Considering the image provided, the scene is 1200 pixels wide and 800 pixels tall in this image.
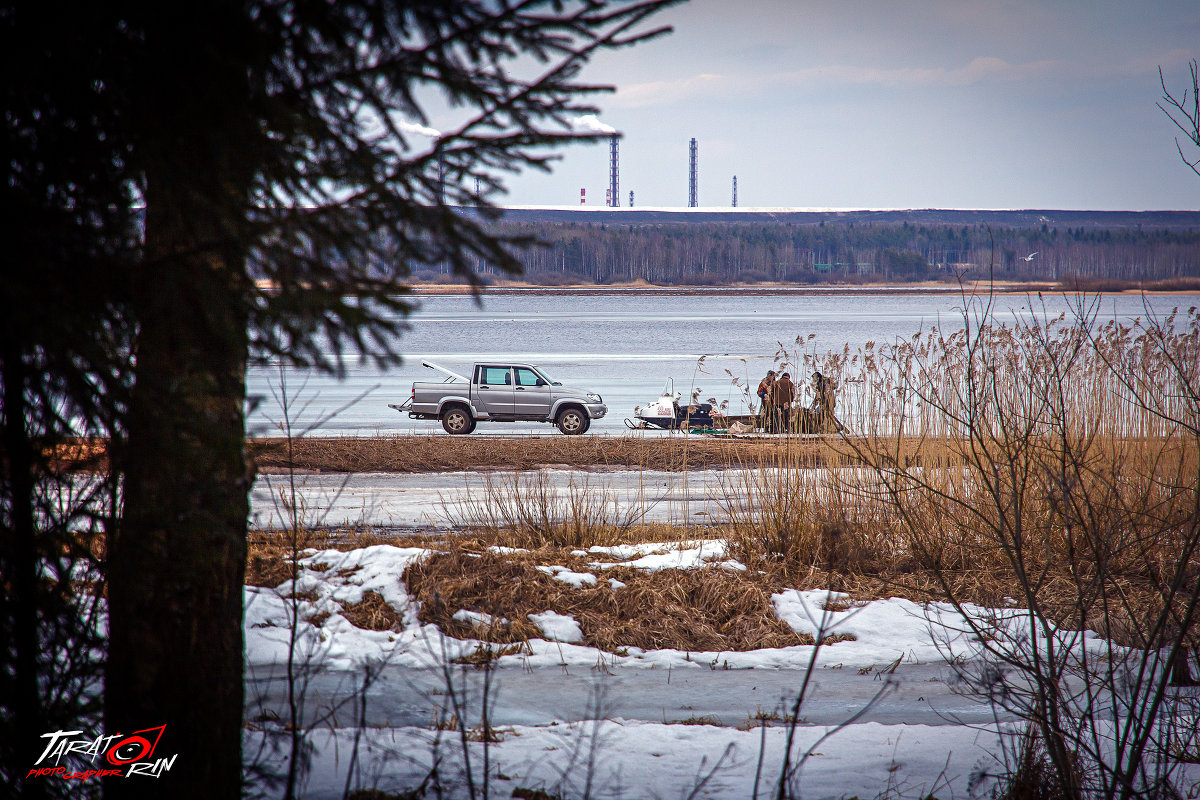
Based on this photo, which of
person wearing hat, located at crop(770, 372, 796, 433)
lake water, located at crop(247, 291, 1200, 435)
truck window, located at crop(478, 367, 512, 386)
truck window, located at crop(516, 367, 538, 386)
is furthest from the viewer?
lake water, located at crop(247, 291, 1200, 435)

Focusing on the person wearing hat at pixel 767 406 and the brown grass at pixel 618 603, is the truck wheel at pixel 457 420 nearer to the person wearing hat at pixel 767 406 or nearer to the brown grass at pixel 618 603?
the person wearing hat at pixel 767 406

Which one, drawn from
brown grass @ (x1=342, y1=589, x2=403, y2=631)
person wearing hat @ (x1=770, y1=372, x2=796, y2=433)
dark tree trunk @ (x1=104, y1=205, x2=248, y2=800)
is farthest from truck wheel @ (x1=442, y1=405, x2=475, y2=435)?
dark tree trunk @ (x1=104, y1=205, x2=248, y2=800)

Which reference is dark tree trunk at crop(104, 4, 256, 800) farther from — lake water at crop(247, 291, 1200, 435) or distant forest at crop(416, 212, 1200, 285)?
distant forest at crop(416, 212, 1200, 285)

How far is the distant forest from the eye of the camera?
151m

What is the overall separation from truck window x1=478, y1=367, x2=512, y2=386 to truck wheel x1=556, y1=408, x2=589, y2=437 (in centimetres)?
172

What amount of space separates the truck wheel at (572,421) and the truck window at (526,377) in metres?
1.33

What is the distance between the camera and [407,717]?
423 cm

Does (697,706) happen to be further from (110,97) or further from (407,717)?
(110,97)

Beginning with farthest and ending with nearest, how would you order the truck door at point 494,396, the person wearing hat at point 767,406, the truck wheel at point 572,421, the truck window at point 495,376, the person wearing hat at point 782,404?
the truck window at point 495,376
the truck door at point 494,396
the truck wheel at point 572,421
the person wearing hat at point 767,406
the person wearing hat at point 782,404

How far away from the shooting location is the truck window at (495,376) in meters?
21.3

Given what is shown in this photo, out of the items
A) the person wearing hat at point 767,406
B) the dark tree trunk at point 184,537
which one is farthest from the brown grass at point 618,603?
the dark tree trunk at point 184,537

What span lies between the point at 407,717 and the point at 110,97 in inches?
130

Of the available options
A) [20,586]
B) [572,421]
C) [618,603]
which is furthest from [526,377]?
[20,586]

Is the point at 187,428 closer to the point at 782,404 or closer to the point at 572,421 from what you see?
the point at 782,404
